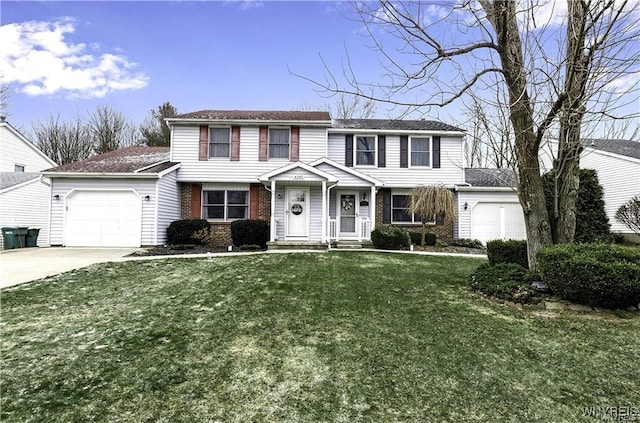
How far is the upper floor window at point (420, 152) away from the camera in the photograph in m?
15.9

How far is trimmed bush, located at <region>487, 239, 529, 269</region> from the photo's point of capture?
7.30 m

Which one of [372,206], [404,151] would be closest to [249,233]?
[372,206]

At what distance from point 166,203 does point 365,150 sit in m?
8.72

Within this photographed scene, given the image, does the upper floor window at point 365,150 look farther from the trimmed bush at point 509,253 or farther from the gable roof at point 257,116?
the trimmed bush at point 509,253

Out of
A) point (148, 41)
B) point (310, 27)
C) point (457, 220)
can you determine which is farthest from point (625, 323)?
point (148, 41)

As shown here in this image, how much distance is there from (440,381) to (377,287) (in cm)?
330

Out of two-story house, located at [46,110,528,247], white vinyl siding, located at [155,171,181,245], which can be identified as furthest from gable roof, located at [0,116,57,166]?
white vinyl siding, located at [155,171,181,245]

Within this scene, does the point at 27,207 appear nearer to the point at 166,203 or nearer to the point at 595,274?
the point at 166,203

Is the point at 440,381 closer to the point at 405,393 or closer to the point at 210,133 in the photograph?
the point at 405,393

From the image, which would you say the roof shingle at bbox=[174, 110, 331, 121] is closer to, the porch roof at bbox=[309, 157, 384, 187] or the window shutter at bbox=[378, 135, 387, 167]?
the porch roof at bbox=[309, 157, 384, 187]

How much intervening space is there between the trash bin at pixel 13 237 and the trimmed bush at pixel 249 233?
8.85 metres

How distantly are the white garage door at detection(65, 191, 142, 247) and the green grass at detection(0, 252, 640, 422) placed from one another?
6.91m

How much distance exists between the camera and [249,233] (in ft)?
43.3

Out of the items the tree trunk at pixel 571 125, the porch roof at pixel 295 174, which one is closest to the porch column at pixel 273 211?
the porch roof at pixel 295 174
